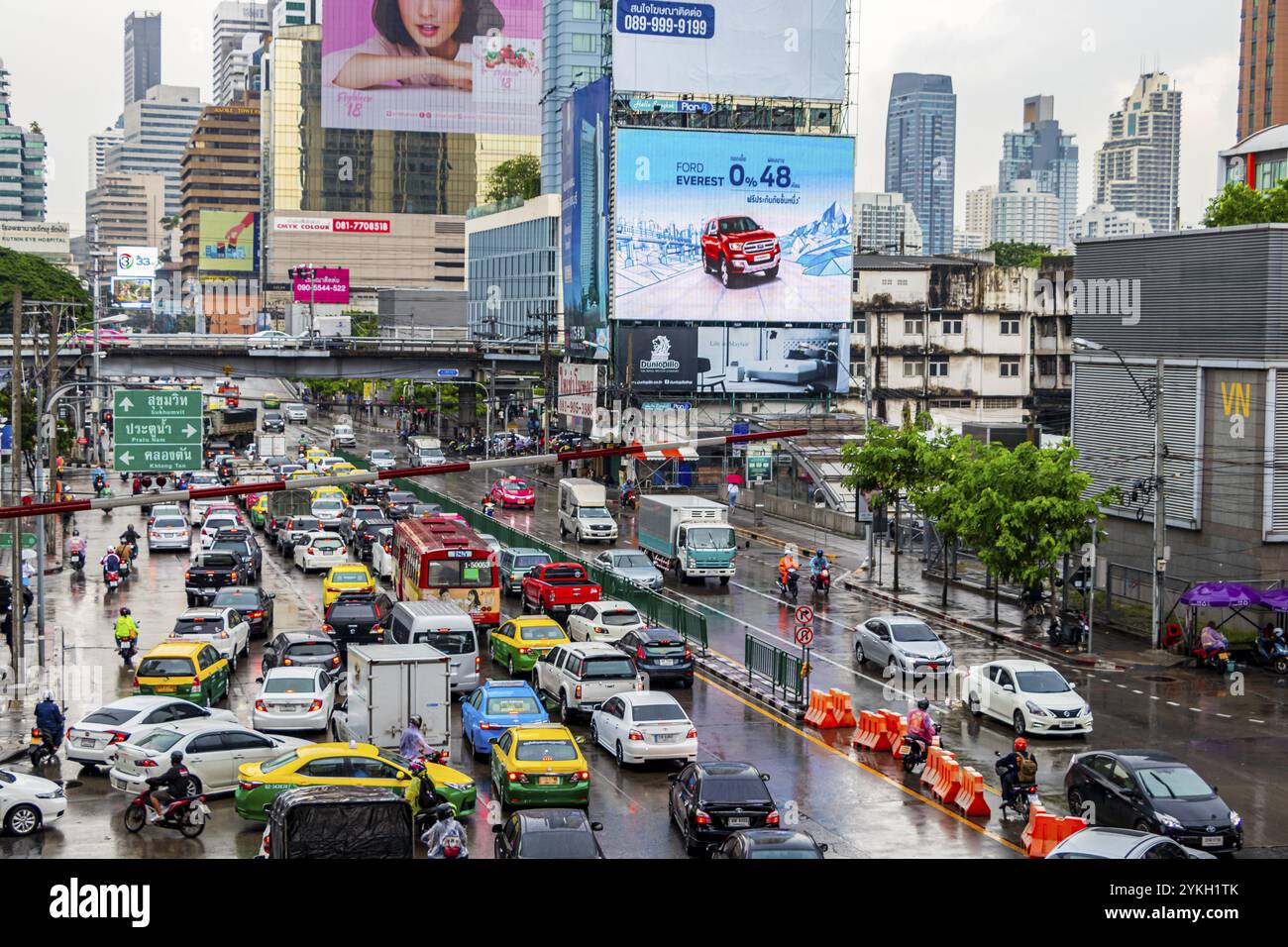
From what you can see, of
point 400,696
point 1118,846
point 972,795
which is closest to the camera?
point 1118,846

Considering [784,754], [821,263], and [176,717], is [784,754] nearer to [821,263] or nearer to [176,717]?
[176,717]

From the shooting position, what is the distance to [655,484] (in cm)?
8638

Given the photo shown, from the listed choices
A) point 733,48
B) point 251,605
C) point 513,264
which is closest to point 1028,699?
point 251,605

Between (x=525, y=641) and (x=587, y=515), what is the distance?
28.5 meters

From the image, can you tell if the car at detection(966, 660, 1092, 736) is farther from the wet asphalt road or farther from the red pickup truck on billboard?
the red pickup truck on billboard

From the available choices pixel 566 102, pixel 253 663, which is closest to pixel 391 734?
pixel 253 663

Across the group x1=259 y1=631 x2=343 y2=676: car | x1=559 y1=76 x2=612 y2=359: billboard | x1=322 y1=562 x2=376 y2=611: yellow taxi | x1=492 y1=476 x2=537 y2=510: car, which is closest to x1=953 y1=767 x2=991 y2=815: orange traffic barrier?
x1=259 y1=631 x2=343 y2=676: car

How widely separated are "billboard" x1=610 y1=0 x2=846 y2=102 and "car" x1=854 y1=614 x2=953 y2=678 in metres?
63.9

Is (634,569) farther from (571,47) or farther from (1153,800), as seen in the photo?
(571,47)

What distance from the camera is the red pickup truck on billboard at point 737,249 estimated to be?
310 feet

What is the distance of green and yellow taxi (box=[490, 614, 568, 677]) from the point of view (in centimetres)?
3591

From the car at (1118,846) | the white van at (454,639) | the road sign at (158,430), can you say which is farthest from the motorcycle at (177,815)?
the road sign at (158,430)

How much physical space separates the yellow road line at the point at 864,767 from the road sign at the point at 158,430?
21276 millimetres

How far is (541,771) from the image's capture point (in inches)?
952
